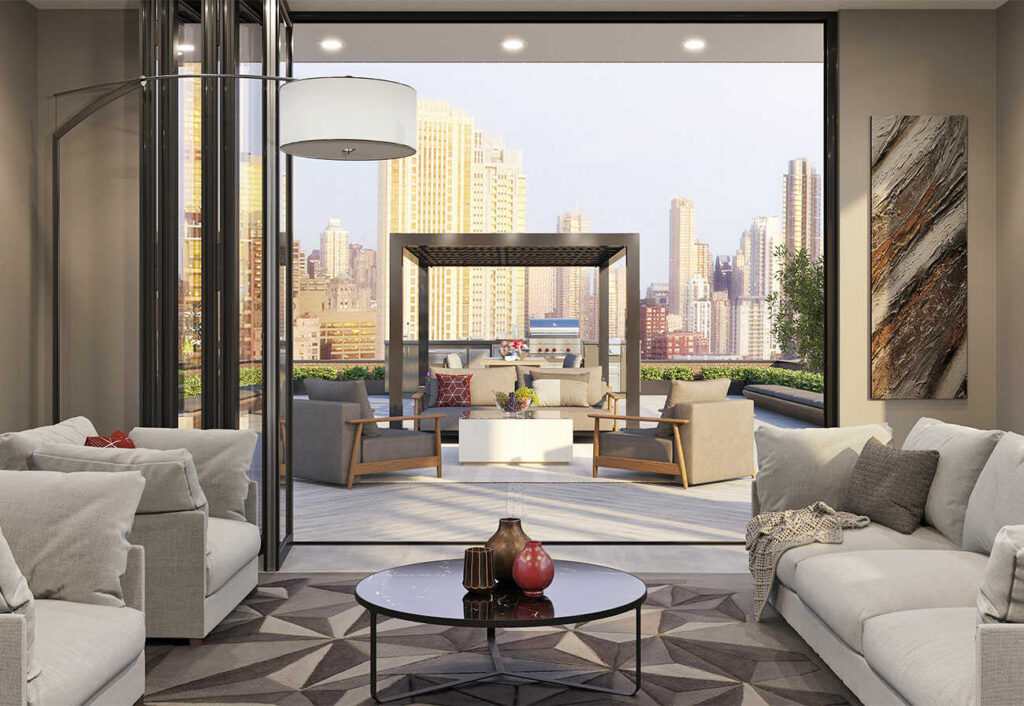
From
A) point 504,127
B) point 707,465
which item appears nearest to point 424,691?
point 707,465

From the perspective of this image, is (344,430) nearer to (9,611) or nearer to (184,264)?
(184,264)

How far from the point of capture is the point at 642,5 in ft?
16.8

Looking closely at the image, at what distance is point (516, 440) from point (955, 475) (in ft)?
15.7

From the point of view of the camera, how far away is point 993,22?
5.10 meters

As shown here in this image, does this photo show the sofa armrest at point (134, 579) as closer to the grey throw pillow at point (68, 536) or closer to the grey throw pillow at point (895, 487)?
the grey throw pillow at point (68, 536)

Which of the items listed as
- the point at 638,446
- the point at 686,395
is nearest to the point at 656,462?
the point at 638,446

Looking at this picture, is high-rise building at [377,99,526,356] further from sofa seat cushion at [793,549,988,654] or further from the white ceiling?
sofa seat cushion at [793,549,988,654]

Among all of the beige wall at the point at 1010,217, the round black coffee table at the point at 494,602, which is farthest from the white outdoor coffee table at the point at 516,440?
the round black coffee table at the point at 494,602

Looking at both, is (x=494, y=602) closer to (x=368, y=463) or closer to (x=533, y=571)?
(x=533, y=571)

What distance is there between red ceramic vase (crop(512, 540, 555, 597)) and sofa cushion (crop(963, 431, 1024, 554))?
56.8 inches

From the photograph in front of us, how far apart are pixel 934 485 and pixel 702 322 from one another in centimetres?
2159

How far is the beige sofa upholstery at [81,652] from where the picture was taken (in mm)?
1990

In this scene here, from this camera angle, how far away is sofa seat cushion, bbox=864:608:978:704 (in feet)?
6.99

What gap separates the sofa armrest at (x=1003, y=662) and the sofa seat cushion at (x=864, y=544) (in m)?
1.38
